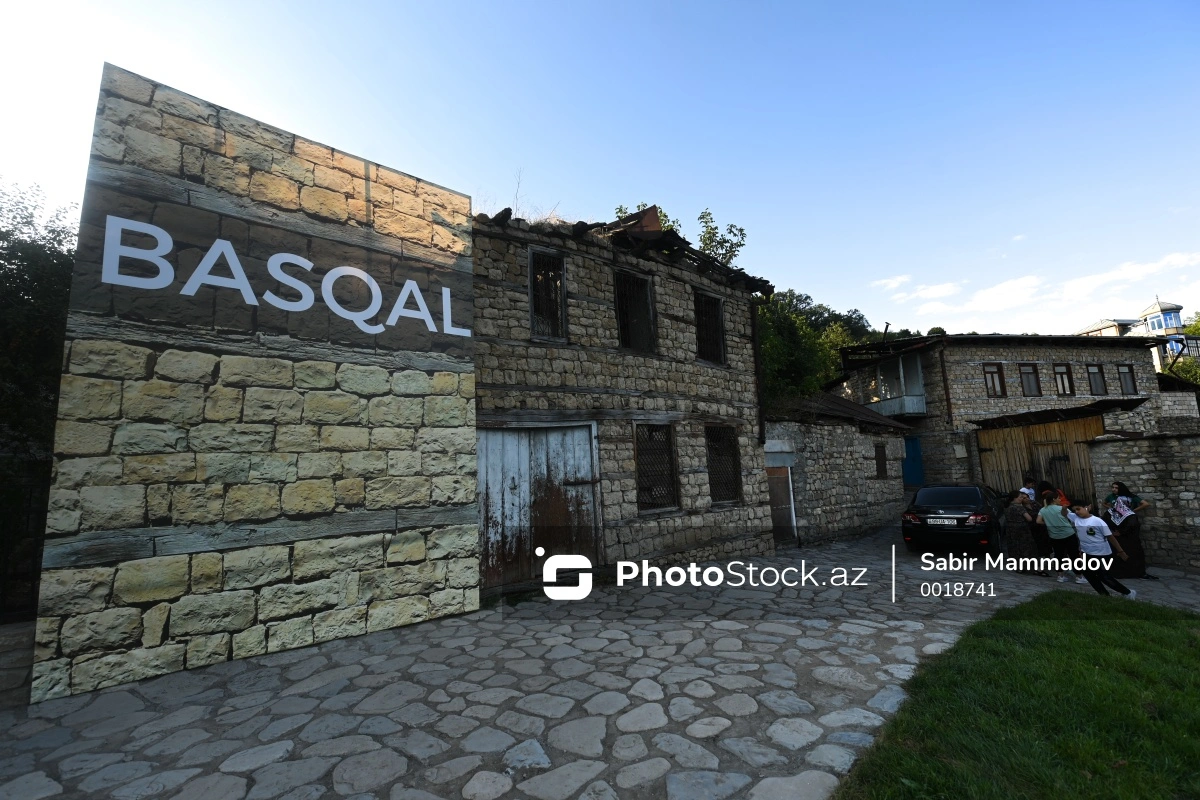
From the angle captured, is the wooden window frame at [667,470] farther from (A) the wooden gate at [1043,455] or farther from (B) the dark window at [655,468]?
(A) the wooden gate at [1043,455]

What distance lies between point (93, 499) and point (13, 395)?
154 inches

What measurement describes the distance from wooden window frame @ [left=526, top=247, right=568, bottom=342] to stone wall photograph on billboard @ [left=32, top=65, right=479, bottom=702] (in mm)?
1689

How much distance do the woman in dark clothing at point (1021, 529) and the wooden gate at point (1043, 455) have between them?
3044 mm

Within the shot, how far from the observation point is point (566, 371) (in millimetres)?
7609

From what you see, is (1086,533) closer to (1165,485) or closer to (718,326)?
(1165,485)

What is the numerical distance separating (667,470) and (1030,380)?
68.1 ft

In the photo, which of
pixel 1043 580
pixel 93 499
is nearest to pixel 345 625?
pixel 93 499

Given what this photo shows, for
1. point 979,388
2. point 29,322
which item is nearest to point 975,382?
point 979,388

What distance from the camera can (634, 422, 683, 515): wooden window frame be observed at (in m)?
8.19

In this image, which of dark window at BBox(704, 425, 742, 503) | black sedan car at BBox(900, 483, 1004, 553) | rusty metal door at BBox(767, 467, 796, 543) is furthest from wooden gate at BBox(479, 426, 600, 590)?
black sedan car at BBox(900, 483, 1004, 553)

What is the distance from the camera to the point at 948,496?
1032 centimetres

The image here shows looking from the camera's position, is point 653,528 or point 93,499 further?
point 653,528

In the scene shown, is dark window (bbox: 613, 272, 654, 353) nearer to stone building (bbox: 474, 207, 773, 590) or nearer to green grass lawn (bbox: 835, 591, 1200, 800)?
stone building (bbox: 474, 207, 773, 590)

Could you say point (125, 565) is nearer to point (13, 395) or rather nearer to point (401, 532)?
point (401, 532)
